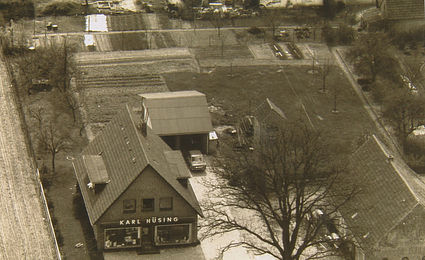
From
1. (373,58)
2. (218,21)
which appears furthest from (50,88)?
(373,58)

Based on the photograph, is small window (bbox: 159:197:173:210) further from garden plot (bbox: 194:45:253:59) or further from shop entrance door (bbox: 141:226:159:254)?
garden plot (bbox: 194:45:253:59)

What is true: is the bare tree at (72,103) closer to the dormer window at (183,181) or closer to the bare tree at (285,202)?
the bare tree at (285,202)

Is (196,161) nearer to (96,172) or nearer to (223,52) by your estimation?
(96,172)

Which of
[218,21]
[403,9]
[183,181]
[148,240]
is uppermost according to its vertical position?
[403,9]

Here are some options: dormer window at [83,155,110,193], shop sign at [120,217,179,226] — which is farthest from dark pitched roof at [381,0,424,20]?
shop sign at [120,217,179,226]

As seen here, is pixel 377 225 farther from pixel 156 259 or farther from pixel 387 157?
pixel 156 259

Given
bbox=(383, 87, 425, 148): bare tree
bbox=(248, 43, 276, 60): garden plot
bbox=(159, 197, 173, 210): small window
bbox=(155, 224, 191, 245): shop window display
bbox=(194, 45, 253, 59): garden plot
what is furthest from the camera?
bbox=(248, 43, 276, 60): garden plot
